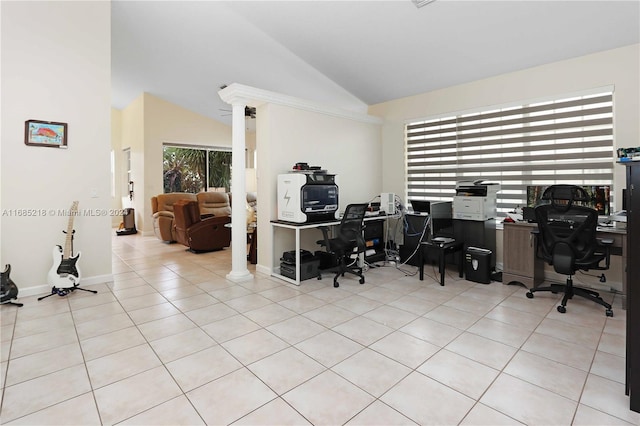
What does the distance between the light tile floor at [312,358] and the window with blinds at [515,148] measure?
4.69 ft

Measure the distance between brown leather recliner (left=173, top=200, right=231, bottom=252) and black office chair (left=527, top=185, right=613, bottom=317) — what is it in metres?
4.88

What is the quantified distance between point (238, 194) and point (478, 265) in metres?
3.15

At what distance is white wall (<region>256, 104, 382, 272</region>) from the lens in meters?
4.39

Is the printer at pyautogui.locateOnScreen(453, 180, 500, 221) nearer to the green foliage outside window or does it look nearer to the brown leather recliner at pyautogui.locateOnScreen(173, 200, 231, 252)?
the brown leather recliner at pyautogui.locateOnScreen(173, 200, 231, 252)

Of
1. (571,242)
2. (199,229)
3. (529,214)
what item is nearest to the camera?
(571,242)

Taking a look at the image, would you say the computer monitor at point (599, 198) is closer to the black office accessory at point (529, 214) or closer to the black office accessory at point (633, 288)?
the black office accessory at point (529, 214)

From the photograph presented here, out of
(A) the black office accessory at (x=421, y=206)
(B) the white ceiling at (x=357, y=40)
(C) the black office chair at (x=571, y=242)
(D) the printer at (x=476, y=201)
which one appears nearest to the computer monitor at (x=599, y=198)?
(C) the black office chair at (x=571, y=242)

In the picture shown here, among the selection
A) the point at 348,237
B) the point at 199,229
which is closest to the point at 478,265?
the point at 348,237

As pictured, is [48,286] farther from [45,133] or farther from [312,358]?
[312,358]

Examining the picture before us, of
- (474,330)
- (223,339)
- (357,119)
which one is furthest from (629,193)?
(357,119)

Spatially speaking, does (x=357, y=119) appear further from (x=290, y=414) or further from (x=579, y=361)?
(x=290, y=414)

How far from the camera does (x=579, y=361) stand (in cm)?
223

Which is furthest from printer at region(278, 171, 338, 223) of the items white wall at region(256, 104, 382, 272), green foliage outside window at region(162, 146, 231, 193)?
green foliage outside window at region(162, 146, 231, 193)

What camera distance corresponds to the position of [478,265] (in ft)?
13.2
